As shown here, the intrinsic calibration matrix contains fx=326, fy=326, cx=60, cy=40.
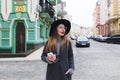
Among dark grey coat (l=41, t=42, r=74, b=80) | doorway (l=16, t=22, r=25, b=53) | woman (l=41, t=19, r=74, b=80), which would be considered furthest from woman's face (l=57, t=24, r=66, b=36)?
doorway (l=16, t=22, r=25, b=53)

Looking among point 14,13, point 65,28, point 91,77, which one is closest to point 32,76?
point 91,77

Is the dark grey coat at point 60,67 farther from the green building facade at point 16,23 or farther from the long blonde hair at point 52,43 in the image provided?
the green building facade at point 16,23

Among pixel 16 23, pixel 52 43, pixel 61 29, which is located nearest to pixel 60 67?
pixel 52 43

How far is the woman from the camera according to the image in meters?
5.19

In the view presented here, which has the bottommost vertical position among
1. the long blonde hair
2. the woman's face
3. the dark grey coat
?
the dark grey coat

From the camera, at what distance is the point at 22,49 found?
30.5 metres

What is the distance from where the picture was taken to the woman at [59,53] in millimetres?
5191

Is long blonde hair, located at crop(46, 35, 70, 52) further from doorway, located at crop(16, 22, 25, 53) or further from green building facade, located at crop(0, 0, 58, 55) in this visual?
doorway, located at crop(16, 22, 25, 53)

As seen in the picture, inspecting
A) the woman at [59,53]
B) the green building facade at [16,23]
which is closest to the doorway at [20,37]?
the green building facade at [16,23]

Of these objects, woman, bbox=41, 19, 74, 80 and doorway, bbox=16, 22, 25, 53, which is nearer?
woman, bbox=41, 19, 74, 80

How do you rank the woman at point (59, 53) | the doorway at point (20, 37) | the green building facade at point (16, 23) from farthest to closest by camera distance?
the doorway at point (20, 37)
the green building facade at point (16, 23)
the woman at point (59, 53)

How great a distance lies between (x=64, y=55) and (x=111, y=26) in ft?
209

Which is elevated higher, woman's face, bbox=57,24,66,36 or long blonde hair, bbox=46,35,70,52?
woman's face, bbox=57,24,66,36

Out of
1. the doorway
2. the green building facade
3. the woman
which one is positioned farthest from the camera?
the doorway
